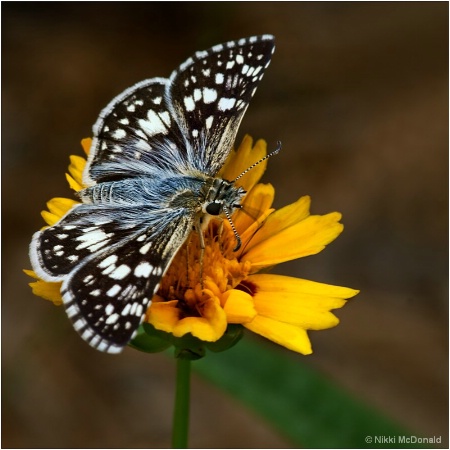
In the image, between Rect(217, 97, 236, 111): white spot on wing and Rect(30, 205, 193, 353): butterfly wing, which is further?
Rect(217, 97, 236, 111): white spot on wing

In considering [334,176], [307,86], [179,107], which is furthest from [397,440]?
[307,86]

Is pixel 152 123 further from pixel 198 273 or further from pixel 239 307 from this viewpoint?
pixel 239 307

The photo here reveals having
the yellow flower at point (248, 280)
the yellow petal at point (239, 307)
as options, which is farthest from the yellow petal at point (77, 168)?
the yellow petal at point (239, 307)

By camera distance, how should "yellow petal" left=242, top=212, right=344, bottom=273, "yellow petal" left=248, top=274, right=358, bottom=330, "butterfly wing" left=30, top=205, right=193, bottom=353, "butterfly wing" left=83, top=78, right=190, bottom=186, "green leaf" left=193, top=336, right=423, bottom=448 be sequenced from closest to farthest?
1. "butterfly wing" left=30, top=205, right=193, bottom=353
2. "yellow petal" left=248, top=274, right=358, bottom=330
3. "yellow petal" left=242, top=212, right=344, bottom=273
4. "butterfly wing" left=83, top=78, right=190, bottom=186
5. "green leaf" left=193, top=336, right=423, bottom=448

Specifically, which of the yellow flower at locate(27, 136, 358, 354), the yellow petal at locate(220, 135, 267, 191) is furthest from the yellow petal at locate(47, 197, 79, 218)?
the yellow petal at locate(220, 135, 267, 191)

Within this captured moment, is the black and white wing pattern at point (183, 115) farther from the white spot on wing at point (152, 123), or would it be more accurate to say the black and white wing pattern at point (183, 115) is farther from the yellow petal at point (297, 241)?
the yellow petal at point (297, 241)

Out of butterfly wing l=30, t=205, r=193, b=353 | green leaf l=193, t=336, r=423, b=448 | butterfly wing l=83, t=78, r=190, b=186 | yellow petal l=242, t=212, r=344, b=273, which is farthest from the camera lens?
Result: green leaf l=193, t=336, r=423, b=448

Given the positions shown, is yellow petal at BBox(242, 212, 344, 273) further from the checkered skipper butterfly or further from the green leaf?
the green leaf

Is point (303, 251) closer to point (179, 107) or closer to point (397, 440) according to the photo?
point (179, 107)

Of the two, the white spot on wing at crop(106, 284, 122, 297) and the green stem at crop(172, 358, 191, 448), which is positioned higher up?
the white spot on wing at crop(106, 284, 122, 297)
